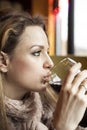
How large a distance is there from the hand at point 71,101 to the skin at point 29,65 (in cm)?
14

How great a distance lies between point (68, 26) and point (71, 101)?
2361mm

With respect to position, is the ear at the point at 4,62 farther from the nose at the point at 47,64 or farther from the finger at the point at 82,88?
the finger at the point at 82,88

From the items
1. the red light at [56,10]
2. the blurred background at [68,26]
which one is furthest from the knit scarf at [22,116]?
the red light at [56,10]

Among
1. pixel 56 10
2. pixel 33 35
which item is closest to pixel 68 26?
pixel 56 10

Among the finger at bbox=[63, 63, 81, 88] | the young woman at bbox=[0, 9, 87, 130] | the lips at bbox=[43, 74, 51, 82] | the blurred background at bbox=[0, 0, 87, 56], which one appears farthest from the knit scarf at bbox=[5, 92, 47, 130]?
the blurred background at bbox=[0, 0, 87, 56]

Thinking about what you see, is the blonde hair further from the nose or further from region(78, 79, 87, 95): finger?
region(78, 79, 87, 95): finger

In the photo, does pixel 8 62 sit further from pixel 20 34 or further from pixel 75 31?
pixel 75 31

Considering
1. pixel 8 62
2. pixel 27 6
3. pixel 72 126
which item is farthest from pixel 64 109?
pixel 27 6

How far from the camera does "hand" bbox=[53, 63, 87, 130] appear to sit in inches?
30.0

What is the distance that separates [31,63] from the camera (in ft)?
3.09

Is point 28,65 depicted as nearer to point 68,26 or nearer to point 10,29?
point 10,29

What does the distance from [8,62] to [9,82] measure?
6 centimetres

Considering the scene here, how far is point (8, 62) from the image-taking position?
0.98 m

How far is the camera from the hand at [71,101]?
76cm
